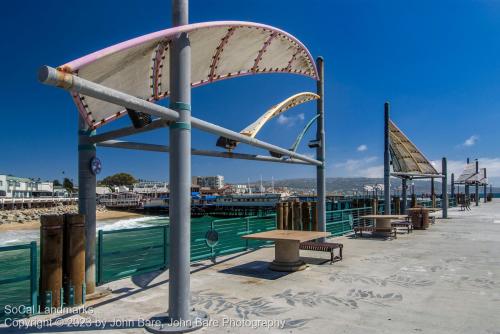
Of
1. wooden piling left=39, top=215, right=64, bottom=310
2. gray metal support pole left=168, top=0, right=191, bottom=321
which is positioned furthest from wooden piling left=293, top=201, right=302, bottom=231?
wooden piling left=39, top=215, right=64, bottom=310

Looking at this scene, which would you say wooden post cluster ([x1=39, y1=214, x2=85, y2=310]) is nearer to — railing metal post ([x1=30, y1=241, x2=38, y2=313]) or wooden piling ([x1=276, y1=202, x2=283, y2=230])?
railing metal post ([x1=30, y1=241, x2=38, y2=313])

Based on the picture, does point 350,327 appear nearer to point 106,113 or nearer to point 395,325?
point 395,325

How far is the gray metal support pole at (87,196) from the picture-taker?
6598 millimetres

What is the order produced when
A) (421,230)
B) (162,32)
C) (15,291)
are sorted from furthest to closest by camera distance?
(421,230) → (15,291) → (162,32)

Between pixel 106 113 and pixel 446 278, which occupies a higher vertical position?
pixel 106 113

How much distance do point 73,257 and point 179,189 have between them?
85.6 inches

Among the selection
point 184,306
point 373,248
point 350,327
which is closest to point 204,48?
point 184,306

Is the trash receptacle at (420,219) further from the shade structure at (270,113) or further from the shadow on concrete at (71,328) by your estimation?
the shadow on concrete at (71,328)

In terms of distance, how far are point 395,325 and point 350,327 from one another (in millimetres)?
626

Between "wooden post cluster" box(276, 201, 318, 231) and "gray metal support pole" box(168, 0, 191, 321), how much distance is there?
316 inches

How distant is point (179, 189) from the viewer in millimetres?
5316

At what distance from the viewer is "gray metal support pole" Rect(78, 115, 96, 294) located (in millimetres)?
6598

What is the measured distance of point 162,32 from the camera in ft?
16.1

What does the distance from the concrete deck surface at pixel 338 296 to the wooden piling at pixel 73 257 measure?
1.53ft
